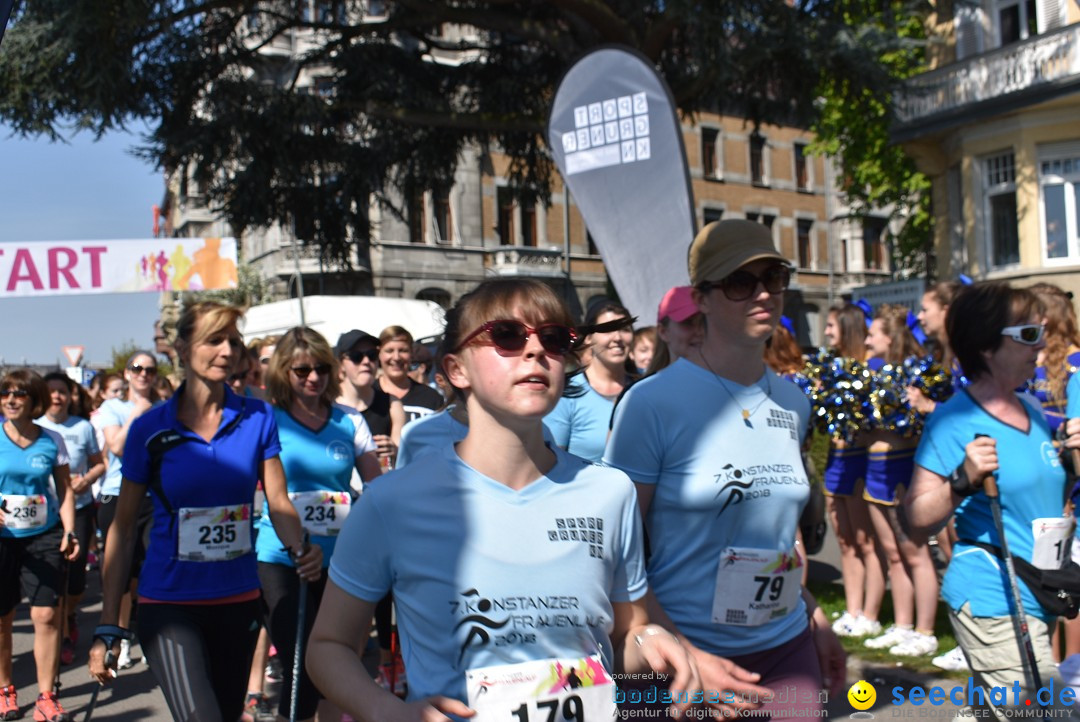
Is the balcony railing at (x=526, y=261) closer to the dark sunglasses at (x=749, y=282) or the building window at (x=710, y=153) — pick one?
the building window at (x=710, y=153)

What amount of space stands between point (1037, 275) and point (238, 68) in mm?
15528

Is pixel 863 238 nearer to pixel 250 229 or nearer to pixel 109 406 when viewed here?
pixel 250 229

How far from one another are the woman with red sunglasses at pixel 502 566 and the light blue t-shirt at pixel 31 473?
16.0 feet

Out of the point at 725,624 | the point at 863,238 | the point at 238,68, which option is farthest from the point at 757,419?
the point at 863,238

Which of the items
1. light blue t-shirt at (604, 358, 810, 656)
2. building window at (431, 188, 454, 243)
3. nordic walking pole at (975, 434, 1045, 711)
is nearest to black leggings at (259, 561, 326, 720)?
light blue t-shirt at (604, 358, 810, 656)

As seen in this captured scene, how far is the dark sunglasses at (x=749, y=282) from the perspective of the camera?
3.11 m

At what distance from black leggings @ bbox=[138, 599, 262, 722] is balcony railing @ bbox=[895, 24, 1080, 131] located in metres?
17.6

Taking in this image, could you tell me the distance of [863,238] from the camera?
46.0 meters

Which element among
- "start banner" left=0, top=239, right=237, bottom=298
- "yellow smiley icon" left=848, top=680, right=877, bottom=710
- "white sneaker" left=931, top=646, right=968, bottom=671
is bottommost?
"white sneaker" left=931, top=646, right=968, bottom=671

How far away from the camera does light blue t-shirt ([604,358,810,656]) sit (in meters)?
2.95

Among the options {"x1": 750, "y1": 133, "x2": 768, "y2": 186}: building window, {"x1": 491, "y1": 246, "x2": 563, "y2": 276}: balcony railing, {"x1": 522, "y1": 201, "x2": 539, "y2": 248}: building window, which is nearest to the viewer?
{"x1": 491, "y1": 246, "x2": 563, "y2": 276}: balcony railing

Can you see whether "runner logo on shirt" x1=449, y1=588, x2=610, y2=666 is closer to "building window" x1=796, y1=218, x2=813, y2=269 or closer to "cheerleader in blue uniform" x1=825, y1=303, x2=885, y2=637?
"cheerleader in blue uniform" x1=825, y1=303, x2=885, y2=637

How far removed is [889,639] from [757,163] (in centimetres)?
3953

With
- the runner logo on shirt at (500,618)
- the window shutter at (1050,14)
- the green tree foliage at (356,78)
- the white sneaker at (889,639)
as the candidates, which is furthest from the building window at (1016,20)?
the runner logo on shirt at (500,618)
